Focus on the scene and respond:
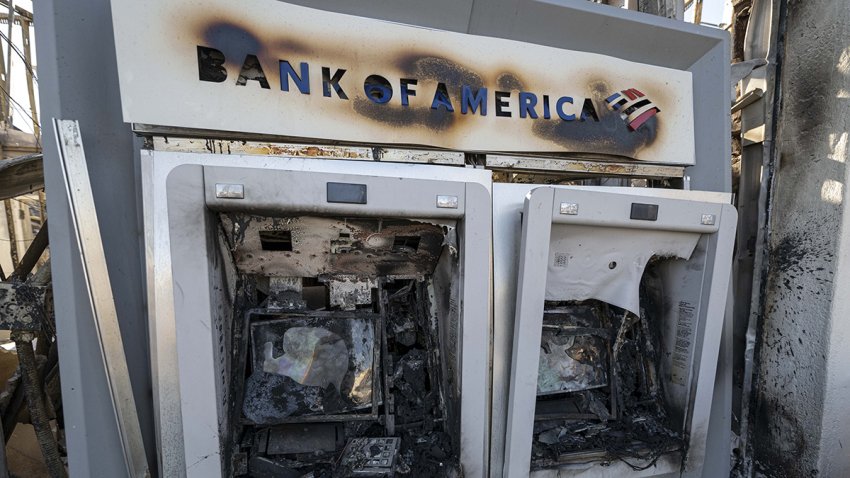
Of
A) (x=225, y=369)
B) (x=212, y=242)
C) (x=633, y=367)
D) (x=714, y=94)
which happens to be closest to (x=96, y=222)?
(x=212, y=242)

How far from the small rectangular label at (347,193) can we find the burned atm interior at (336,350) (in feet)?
0.54

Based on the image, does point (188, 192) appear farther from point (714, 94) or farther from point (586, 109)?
point (714, 94)

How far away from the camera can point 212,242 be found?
4.40ft

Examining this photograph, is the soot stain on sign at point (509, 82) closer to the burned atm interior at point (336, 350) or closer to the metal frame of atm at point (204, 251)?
the metal frame of atm at point (204, 251)

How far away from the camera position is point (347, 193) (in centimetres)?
132

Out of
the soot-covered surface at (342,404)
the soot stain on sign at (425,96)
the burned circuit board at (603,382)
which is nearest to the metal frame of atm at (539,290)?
the burned circuit board at (603,382)

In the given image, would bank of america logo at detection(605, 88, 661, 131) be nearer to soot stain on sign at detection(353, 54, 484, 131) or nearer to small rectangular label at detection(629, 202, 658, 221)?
small rectangular label at detection(629, 202, 658, 221)

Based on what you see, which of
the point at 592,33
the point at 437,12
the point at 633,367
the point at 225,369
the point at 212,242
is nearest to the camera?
the point at 212,242

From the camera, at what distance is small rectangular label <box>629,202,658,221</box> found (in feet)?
5.18

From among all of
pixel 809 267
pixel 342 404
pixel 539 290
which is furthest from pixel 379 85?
pixel 809 267

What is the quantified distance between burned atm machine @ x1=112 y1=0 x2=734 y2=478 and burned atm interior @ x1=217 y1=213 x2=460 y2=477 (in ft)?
0.03

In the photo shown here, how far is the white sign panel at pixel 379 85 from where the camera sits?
141cm

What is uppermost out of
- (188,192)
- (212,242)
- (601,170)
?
(601,170)

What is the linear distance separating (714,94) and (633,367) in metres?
1.70
